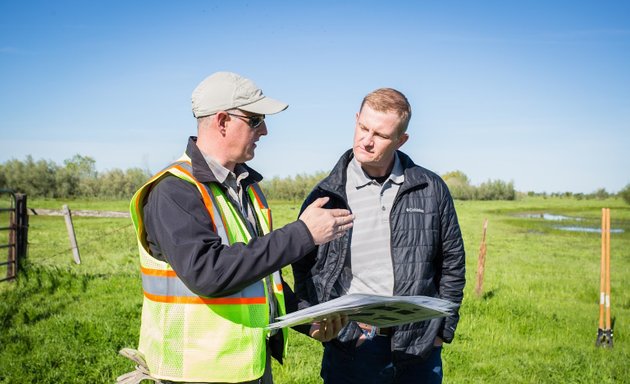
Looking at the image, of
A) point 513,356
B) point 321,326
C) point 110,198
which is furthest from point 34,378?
point 110,198

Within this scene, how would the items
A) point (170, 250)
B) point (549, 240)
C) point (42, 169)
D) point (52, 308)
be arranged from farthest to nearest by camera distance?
1. point (42, 169)
2. point (549, 240)
3. point (52, 308)
4. point (170, 250)

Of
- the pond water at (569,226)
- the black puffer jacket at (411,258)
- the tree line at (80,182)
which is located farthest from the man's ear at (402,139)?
the tree line at (80,182)

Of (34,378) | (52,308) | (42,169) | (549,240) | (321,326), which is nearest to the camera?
(321,326)

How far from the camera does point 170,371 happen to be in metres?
2.19

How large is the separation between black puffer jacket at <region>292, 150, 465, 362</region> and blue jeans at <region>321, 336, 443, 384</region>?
84mm

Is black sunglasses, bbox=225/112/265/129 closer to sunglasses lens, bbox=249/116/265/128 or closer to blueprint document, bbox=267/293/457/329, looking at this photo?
sunglasses lens, bbox=249/116/265/128

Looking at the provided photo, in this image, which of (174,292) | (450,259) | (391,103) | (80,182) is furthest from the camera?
(80,182)

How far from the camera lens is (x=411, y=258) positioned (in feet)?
9.70

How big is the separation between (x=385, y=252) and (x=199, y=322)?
1230 millimetres

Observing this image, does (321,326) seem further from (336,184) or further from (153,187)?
(153,187)

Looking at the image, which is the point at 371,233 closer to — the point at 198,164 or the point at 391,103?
the point at 391,103

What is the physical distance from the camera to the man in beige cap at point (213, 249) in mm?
1997

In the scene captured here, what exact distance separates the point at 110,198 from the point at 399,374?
168 ft

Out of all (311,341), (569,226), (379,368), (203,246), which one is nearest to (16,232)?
(311,341)
